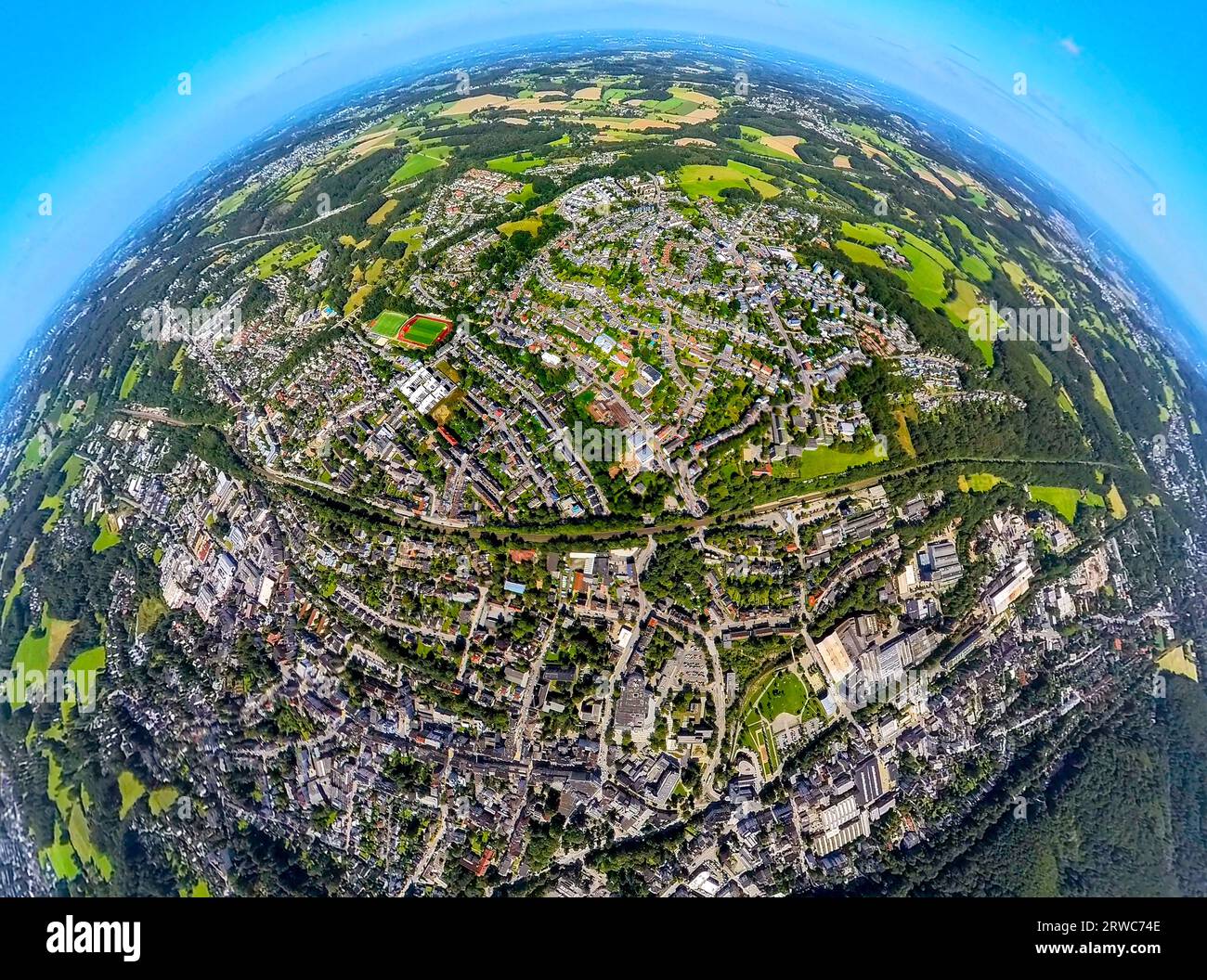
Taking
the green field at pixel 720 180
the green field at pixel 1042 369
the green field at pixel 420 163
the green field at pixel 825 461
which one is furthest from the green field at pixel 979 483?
the green field at pixel 420 163

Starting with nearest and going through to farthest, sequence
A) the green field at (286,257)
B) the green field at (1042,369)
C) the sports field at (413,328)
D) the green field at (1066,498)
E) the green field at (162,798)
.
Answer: the green field at (162,798)
the green field at (1066,498)
the sports field at (413,328)
the green field at (1042,369)
the green field at (286,257)

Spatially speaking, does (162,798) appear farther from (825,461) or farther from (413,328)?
(825,461)

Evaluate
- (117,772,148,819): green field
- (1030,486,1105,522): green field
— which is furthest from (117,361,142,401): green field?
(1030,486,1105,522): green field

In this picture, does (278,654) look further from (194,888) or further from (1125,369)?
(1125,369)

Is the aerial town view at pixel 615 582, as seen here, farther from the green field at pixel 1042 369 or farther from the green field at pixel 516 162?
the green field at pixel 516 162

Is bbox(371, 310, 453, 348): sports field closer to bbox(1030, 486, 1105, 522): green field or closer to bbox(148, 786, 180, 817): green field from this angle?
bbox(148, 786, 180, 817): green field
